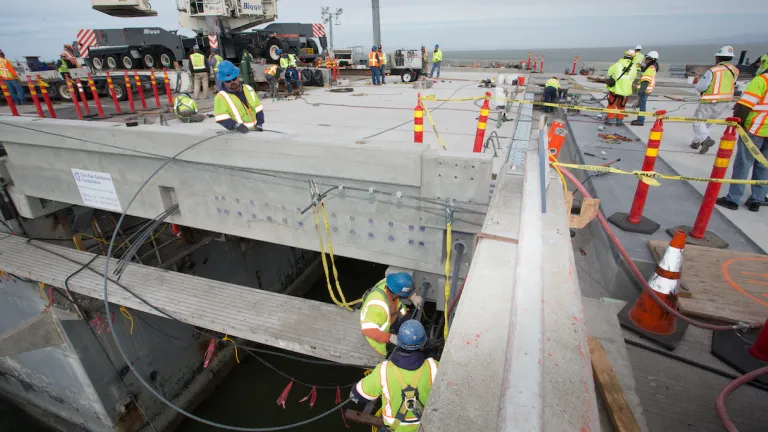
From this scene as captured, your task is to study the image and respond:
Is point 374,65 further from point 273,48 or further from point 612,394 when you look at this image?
point 612,394

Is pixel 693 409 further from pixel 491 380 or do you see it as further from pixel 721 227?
pixel 721 227

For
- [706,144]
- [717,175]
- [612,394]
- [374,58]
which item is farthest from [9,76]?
[706,144]

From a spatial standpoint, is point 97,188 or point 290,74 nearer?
point 97,188

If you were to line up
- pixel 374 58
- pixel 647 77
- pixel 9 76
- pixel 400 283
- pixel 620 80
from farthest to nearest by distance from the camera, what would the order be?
pixel 374 58, pixel 9 76, pixel 647 77, pixel 620 80, pixel 400 283

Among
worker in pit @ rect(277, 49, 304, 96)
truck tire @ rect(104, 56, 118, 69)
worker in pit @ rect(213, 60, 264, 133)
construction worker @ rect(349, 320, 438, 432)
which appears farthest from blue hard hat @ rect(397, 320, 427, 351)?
truck tire @ rect(104, 56, 118, 69)

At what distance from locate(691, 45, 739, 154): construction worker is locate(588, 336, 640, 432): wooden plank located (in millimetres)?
6092

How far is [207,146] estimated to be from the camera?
4723 mm

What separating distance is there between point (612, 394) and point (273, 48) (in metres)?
18.4

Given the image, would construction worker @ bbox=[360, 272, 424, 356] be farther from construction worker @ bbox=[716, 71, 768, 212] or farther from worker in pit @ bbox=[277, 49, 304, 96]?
worker in pit @ bbox=[277, 49, 304, 96]

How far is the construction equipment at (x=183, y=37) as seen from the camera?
1473 centimetres

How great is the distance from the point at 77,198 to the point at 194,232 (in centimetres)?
297

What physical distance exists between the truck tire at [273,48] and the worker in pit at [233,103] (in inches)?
526

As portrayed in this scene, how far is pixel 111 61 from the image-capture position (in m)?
16.3

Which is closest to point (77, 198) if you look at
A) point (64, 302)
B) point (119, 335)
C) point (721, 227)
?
point (64, 302)
